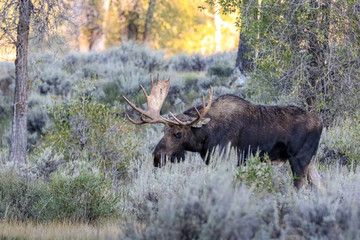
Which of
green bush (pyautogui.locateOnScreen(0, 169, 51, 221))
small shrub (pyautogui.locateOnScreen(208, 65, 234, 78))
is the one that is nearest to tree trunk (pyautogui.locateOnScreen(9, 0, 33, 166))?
green bush (pyautogui.locateOnScreen(0, 169, 51, 221))

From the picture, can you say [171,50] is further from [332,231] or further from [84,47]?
[332,231]

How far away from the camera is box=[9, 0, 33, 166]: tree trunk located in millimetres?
9430

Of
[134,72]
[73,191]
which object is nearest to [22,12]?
[73,191]

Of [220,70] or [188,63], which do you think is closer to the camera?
[220,70]

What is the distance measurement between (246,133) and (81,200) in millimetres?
2468

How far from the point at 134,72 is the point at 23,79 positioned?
9.58 metres

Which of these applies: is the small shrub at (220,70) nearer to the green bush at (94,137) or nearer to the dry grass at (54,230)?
the green bush at (94,137)

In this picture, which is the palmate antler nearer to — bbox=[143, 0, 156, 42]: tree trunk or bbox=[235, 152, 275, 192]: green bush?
bbox=[235, 152, 275, 192]: green bush

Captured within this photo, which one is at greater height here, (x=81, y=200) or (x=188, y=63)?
(x=188, y=63)

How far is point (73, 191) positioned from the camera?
699 cm

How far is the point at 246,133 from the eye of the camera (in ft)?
25.2

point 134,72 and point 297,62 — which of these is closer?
point 297,62

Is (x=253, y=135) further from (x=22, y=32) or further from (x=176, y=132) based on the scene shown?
(x=22, y=32)

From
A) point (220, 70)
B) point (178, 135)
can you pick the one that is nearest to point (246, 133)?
point (178, 135)
